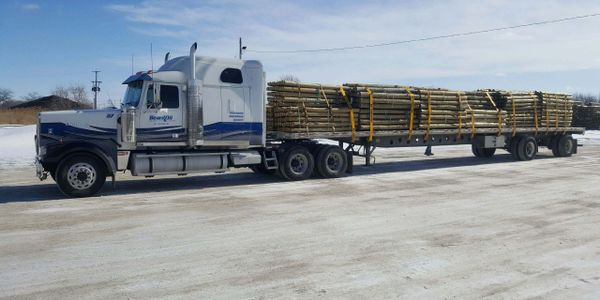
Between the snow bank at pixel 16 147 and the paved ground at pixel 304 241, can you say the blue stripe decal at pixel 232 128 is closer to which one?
the paved ground at pixel 304 241

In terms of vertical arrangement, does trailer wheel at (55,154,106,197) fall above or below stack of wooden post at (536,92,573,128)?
below

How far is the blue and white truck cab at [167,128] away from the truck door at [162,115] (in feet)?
0.07

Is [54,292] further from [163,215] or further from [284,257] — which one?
[163,215]

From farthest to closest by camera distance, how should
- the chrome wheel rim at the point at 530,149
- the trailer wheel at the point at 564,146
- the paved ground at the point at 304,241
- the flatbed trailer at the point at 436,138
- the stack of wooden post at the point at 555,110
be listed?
the trailer wheel at the point at 564,146 < the stack of wooden post at the point at 555,110 < the chrome wheel rim at the point at 530,149 < the flatbed trailer at the point at 436,138 < the paved ground at the point at 304,241

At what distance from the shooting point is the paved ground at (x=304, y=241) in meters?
5.29

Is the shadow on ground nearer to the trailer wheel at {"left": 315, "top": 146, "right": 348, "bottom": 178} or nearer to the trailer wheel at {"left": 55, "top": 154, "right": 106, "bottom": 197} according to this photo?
the trailer wheel at {"left": 55, "top": 154, "right": 106, "bottom": 197}

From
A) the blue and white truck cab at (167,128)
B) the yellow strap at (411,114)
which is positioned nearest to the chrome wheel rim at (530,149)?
the yellow strap at (411,114)

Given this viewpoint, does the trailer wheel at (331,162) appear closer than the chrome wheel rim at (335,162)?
Yes

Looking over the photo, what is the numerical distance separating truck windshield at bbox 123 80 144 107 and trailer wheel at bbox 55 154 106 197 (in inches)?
64.0

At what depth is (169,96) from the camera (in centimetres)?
1195

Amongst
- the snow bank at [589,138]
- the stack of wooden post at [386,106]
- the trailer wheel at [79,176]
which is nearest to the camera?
the trailer wheel at [79,176]

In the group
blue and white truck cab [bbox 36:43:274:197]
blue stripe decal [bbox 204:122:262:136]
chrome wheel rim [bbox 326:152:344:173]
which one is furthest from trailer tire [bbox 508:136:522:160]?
blue stripe decal [bbox 204:122:262:136]

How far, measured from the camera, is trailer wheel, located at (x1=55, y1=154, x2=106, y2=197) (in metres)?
10.7

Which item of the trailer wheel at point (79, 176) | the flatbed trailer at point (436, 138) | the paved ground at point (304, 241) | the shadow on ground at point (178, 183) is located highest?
the flatbed trailer at point (436, 138)
